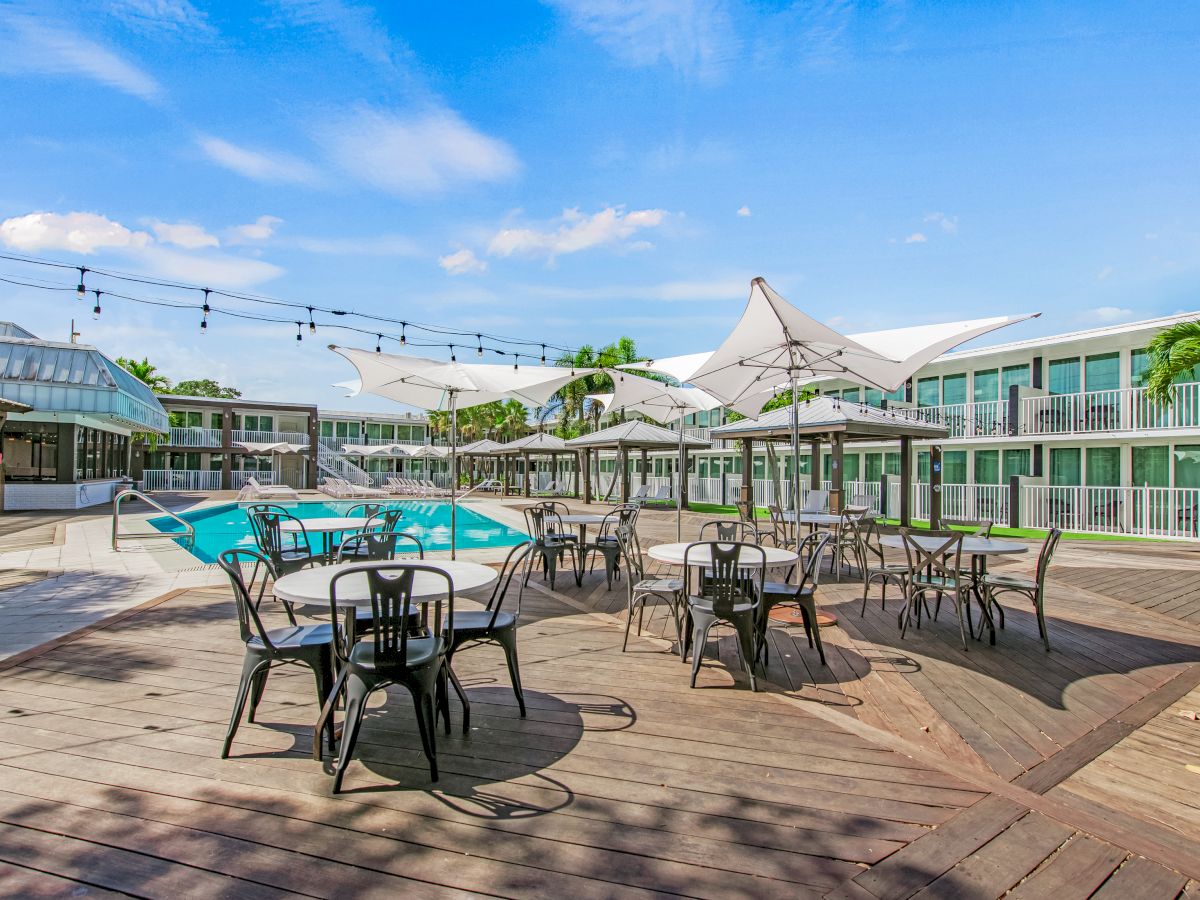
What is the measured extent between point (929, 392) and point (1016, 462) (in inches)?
127

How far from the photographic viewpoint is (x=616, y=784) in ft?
8.61

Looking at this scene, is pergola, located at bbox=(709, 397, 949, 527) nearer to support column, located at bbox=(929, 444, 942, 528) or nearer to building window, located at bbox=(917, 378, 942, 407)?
support column, located at bbox=(929, 444, 942, 528)

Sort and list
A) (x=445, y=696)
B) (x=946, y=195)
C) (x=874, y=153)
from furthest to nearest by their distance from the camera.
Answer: (x=946, y=195) < (x=874, y=153) < (x=445, y=696)

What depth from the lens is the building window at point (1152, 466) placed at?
14.1m

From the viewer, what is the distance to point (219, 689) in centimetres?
374

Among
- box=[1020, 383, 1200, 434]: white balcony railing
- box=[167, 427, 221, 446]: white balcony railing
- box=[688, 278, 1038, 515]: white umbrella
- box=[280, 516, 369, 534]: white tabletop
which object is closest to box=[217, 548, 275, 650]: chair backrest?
box=[280, 516, 369, 534]: white tabletop

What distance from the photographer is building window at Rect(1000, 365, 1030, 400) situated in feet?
54.1

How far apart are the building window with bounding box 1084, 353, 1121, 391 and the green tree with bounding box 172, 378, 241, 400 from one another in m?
61.3

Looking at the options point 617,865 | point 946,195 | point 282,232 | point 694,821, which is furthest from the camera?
Result: point 282,232

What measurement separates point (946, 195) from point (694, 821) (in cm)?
1163

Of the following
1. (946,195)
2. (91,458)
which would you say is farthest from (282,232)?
(91,458)

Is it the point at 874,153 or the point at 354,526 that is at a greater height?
the point at 874,153

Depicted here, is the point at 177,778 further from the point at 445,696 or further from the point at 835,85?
the point at 835,85

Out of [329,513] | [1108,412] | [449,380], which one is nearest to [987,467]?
[1108,412]
